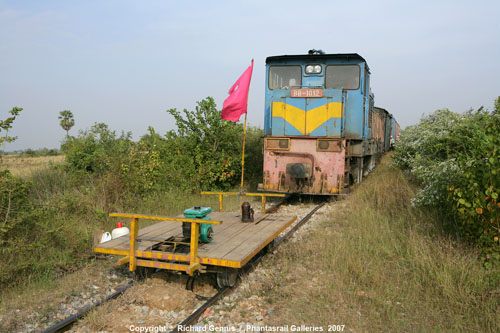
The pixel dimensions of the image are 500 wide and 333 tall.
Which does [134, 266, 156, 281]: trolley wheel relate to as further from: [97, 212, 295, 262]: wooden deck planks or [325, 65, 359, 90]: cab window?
[325, 65, 359, 90]: cab window

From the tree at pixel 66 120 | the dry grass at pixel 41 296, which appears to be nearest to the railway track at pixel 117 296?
the dry grass at pixel 41 296

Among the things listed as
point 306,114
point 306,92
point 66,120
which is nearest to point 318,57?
point 306,92

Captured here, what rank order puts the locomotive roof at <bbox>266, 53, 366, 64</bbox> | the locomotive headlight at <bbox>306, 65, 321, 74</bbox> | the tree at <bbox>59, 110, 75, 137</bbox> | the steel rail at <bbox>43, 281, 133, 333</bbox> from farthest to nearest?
the tree at <bbox>59, 110, 75, 137</bbox>, the locomotive headlight at <bbox>306, 65, 321, 74</bbox>, the locomotive roof at <bbox>266, 53, 366, 64</bbox>, the steel rail at <bbox>43, 281, 133, 333</bbox>

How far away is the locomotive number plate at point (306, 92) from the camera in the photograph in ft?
33.0

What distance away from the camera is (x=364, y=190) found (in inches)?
396

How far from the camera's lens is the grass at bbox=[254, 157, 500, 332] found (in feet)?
12.6

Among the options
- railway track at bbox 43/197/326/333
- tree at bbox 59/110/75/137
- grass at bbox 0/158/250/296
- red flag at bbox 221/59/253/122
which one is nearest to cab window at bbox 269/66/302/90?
red flag at bbox 221/59/253/122

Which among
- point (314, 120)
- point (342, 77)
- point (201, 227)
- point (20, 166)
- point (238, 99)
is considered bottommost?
point (201, 227)

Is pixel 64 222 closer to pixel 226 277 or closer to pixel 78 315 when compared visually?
pixel 78 315

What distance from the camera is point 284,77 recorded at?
430 inches

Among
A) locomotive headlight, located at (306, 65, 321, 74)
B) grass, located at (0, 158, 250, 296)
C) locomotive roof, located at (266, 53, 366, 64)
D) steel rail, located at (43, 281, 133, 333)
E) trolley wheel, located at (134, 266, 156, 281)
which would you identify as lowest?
steel rail, located at (43, 281, 133, 333)

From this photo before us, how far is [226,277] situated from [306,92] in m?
6.51

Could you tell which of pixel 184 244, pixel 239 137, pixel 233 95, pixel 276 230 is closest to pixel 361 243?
pixel 276 230

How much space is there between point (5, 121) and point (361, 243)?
15.9 feet
